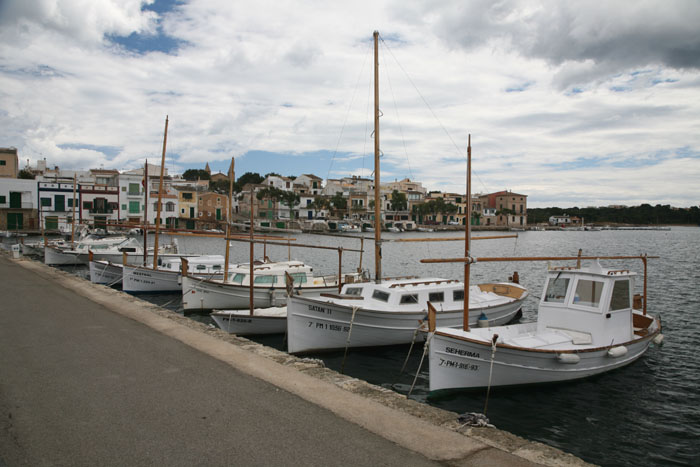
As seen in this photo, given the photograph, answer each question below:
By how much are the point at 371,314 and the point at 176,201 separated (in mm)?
73492

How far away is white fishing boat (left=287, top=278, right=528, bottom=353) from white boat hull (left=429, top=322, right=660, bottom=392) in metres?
2.78

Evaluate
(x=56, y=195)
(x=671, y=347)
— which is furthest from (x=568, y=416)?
(x=56, y=195)

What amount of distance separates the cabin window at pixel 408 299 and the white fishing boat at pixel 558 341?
3392mm

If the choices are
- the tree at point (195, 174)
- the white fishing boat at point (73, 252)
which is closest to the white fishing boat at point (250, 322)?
the white fishing boat at point (73, 252)

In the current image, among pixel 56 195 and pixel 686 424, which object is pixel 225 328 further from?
pixel 56 195

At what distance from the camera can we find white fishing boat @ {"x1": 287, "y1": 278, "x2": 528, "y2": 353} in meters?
14.9

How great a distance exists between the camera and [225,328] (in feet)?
56.5

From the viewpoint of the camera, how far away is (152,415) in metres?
6.40

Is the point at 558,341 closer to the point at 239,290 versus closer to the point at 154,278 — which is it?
the point at 239,290

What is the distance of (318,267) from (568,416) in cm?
3486

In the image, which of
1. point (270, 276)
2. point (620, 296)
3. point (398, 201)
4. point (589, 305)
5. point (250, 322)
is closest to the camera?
point (589, 305)

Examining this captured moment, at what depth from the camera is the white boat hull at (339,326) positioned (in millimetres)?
14828

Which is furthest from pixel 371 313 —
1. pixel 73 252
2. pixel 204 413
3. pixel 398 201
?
pixel 398 201

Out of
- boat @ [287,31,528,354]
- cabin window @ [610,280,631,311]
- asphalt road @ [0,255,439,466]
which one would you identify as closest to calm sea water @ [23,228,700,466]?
boat @ [287,31,528,354]
